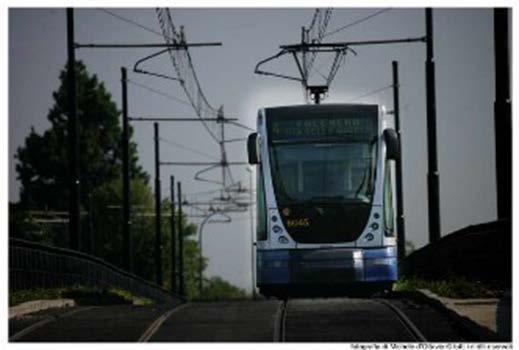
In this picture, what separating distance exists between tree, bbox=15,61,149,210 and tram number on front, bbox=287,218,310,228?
80415mm

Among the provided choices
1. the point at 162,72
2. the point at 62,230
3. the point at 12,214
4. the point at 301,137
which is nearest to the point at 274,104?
the point at 301,137

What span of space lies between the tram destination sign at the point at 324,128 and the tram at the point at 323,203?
18 millimetres

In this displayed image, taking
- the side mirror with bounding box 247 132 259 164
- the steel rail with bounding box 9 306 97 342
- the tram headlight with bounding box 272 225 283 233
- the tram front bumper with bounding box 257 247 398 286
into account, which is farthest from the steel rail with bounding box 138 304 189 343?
the side mirror with bounding box 247 132 259 164

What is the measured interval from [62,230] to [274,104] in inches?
3312

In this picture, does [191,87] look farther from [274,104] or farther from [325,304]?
[325,304]

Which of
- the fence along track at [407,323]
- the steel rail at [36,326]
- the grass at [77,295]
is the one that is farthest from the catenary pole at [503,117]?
the grass at [77,295]

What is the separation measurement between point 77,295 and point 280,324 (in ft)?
42.7

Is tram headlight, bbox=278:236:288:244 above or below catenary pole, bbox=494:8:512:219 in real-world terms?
below

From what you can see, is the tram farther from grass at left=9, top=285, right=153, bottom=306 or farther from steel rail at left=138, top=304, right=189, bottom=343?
steel rail at left=138, top=304, right=189, bottom=343

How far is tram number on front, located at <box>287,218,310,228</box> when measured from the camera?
3178 centimetres

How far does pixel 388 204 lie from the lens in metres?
32.0

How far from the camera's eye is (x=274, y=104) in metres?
32.7

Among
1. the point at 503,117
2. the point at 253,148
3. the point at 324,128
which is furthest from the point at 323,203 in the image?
the point at 503,117

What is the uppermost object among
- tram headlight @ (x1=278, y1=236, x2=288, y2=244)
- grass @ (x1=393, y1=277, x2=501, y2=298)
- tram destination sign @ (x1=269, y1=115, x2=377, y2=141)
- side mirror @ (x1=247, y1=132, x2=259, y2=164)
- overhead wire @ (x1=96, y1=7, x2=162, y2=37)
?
overhead wire @ (x1=96, y1=7, x2=162, y2=37)
